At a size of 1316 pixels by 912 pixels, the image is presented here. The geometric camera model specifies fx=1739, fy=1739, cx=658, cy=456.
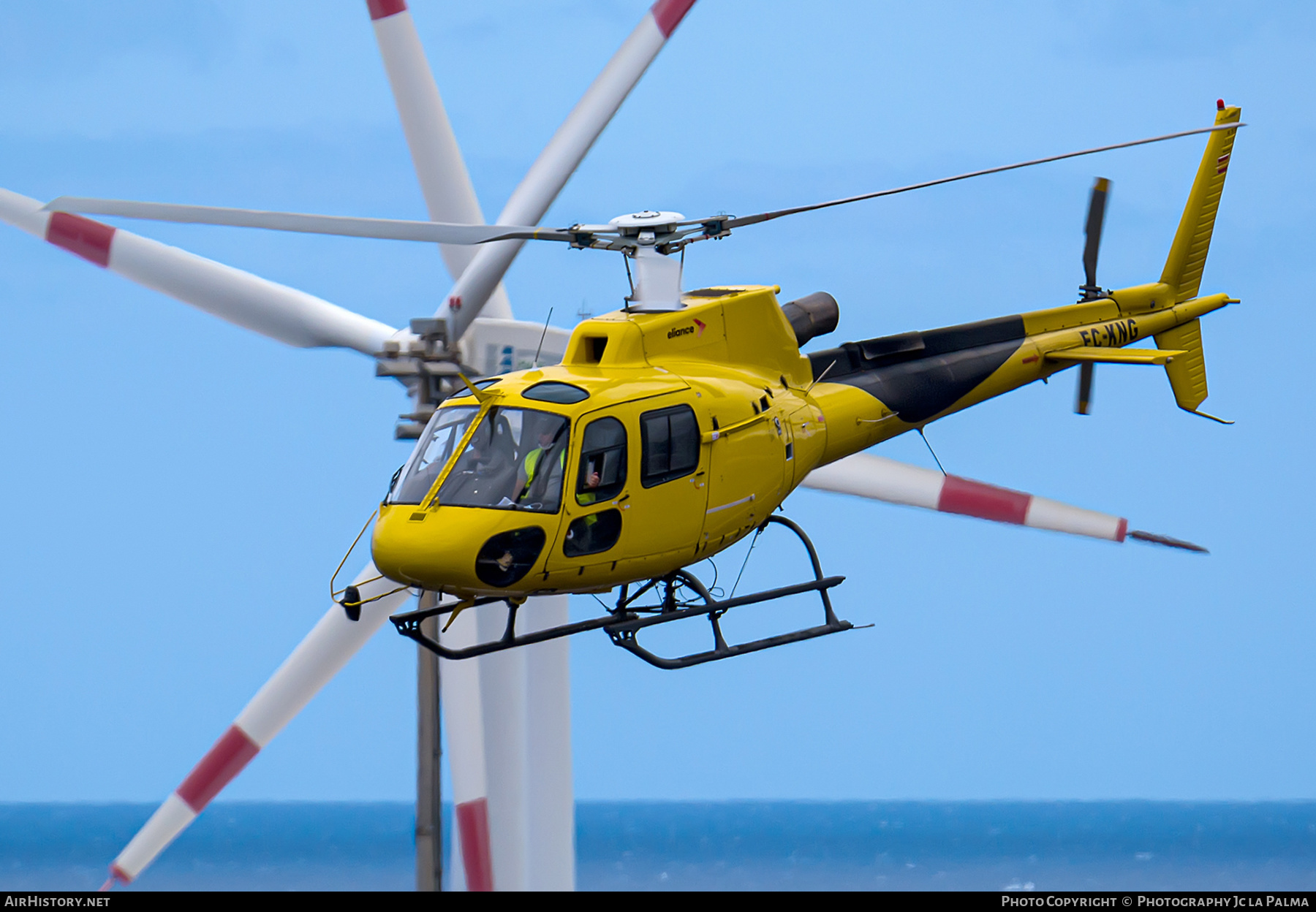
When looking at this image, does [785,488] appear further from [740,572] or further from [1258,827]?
[1258,827]

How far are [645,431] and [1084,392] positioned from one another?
992 centimetres

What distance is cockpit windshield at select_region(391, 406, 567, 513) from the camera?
53.3 ft

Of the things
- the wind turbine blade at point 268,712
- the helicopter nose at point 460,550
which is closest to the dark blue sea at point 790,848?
the wind turbine blade at point 268,712

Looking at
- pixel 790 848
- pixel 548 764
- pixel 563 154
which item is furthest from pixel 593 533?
pixel 790 848

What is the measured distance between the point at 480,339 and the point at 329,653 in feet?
14.6

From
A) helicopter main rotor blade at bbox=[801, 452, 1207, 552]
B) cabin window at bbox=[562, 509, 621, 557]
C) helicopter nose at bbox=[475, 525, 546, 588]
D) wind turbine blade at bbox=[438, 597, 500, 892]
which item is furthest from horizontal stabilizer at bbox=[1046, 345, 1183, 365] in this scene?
helicopter nose at bbox=[475, 525, 546, 588]

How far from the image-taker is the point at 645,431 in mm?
16969

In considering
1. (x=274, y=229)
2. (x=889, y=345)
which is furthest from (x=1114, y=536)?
(x=274, y=229)

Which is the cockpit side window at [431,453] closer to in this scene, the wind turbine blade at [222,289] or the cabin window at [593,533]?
the cabin window at [593,533]

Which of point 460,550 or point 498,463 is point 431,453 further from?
point 460,550

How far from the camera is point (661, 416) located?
56.4 feet

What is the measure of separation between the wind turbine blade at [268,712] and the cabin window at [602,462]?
5.86m

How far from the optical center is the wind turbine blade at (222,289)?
20734 mm

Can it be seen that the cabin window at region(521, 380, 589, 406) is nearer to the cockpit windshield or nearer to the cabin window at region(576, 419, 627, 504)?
the cockpit windshield
